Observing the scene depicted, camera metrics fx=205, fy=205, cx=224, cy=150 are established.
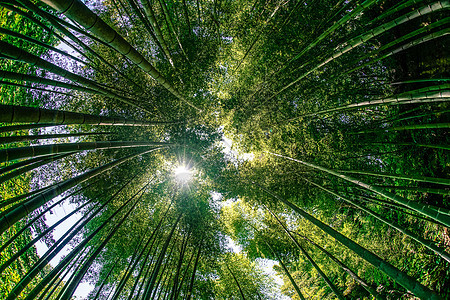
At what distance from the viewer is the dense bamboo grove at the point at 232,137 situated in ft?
7.16

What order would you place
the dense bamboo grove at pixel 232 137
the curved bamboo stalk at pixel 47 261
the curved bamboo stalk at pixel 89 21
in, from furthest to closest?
the dense bamboo grove at pixel 232 137, the curved bamboo stalk at pixel 47 261, the curved bamboo stalk at pixel 89 21


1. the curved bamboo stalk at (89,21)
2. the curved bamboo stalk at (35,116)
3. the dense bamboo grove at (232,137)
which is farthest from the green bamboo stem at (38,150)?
the curved bamboo stalk at (89,21)

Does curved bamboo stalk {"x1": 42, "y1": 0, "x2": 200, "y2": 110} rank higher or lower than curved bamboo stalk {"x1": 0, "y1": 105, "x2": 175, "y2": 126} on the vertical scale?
higher

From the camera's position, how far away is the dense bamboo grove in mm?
2184

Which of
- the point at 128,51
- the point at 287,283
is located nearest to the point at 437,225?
the point at 128,51

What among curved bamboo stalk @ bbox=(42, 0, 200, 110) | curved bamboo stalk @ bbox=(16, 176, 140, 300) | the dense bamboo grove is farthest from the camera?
the dense bamboo grove

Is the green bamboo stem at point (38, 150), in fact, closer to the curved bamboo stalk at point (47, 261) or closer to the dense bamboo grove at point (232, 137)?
the dense bamboo grove at point (232, 137)

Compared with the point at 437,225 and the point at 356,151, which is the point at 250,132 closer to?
the point at 356,151

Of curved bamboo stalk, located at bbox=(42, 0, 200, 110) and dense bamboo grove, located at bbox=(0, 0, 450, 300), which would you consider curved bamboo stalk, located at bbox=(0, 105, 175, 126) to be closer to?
dense bamboo grove, located at bbox=(0, 0, 450, 300)

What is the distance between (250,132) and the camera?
4219mm

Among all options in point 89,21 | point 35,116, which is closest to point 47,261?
point 35,116

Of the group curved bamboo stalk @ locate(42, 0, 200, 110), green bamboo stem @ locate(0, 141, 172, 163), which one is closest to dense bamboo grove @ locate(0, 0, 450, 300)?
green bamboo stem @ locate(0, 141, 172, 163)

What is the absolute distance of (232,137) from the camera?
4605 mm

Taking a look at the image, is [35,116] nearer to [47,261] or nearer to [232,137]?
[47,261]
